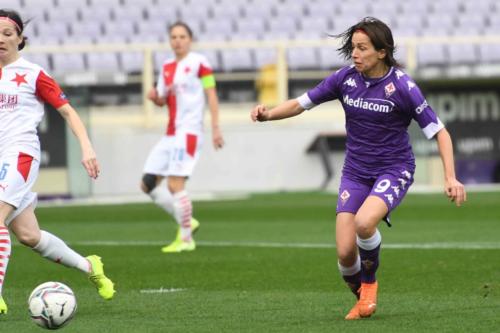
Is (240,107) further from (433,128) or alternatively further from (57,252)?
(433,128)

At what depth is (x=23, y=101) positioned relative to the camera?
8008 mm

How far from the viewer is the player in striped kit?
12.9m

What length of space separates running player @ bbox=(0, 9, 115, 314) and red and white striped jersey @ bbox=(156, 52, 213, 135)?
5.02 metres

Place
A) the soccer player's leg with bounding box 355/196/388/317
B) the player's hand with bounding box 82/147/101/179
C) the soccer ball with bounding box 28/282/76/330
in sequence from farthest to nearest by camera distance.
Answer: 1. the soccer player's leg with bounding box 355/196/388/317
2. the player's hand with bounding box 82/147/101/179
3. the soccer ball with bounding box 28/282/76/330

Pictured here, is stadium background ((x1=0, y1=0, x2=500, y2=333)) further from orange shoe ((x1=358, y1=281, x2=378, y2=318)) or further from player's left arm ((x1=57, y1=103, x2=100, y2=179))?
player's left arm ((x1=57, y1=103, x2=100, y2=179))

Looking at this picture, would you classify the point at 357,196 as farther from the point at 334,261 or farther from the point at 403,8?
the point at 403,8

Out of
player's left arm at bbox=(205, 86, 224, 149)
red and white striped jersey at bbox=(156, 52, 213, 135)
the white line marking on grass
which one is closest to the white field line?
player's left arm at bbox=(205, 86, 224, 149)

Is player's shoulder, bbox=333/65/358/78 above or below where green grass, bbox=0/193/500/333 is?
above

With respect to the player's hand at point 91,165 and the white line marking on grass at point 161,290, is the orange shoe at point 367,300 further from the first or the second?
the white line marking on grass at point 161,290

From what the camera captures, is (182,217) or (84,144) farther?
(182,217)

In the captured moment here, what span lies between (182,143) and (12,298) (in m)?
4.30

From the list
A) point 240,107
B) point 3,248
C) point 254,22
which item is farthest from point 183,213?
point 254,22

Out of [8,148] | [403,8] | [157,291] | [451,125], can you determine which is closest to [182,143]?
[157,291]

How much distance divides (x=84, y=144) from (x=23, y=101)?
2.07ft
